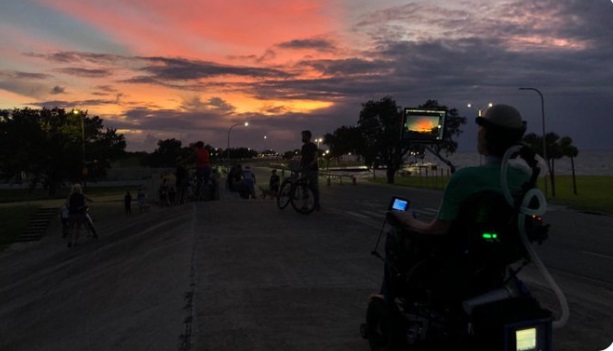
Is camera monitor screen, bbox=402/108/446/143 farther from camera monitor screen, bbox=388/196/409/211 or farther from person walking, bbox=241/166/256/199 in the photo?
person walking, bbox=241/166/256/199

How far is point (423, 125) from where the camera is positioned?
216 inches

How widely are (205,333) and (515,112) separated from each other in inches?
126

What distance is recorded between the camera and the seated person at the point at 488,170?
311 centimetres

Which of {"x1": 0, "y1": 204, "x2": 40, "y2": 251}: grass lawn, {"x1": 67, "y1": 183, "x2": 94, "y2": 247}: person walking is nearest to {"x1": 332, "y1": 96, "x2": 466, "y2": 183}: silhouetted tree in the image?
{"x1": 0, "y1": 204, "x2": 40, "y2": 251}: grass lawn

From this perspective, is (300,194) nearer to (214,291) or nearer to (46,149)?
(214,291)

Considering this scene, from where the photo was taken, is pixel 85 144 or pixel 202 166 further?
pixel 85 144

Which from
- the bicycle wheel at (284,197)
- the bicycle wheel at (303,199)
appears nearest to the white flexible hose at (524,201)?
the bicycle wheel at (303,199)

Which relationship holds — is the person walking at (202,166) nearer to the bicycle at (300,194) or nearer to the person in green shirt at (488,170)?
the bicycle at (300,194)

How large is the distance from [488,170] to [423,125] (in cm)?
238

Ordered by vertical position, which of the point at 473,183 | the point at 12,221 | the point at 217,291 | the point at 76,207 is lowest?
the point at 12,221

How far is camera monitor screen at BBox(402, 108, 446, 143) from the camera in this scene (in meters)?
5.23

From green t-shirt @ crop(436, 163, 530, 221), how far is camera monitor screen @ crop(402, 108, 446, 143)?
6.31ft

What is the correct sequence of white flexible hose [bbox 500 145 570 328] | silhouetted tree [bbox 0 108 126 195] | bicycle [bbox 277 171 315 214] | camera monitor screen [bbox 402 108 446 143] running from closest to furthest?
white flexible hose [bbox 500 145 570 328] → camera monitor screen [bbox 402 108 446 143] → bicycle [bbox 277 171 315 214] → silhouetted tree [bbox 0 108 126 195]

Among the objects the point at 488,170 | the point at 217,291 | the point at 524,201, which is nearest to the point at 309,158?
the point at 217,291
